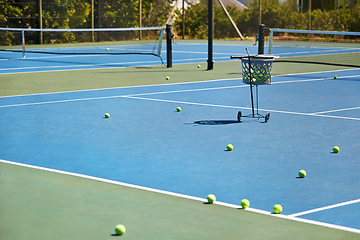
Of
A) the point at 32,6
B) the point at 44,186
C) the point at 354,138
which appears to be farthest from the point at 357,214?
the point at 32,6

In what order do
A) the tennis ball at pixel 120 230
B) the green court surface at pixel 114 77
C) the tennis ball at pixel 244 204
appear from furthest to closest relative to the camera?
the green court surface at pixel 114 77 < the tennis ball at pixel 244 204 < the tennis ball at pixel 120 230

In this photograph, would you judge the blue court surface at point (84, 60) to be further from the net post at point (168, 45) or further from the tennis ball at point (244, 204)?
the tennis ball at point (244, 204)

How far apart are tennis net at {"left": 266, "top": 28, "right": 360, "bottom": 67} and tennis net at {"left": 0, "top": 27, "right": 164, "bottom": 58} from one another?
535cm

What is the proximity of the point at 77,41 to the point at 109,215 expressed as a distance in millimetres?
26929

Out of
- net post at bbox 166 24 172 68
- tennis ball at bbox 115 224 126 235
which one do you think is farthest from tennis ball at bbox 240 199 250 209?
net post at bbox 166 24 172 68

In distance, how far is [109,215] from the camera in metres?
5.21

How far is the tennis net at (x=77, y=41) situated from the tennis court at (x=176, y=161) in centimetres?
1229

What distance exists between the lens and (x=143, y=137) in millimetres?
8633

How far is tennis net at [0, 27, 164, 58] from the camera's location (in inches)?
1060

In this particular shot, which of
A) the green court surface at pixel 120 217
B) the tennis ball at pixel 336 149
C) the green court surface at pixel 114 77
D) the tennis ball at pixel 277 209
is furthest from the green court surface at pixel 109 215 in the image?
the green court surface at pixel 114 77

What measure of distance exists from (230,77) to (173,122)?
7.15m

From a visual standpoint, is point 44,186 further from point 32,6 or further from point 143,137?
point 32,6

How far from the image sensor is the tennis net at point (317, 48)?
20.0 metres

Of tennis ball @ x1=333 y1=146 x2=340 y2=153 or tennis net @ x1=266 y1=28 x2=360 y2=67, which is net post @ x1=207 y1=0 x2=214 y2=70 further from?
tennis ball @ x1=333 y1=146 x2=340 y2=153
